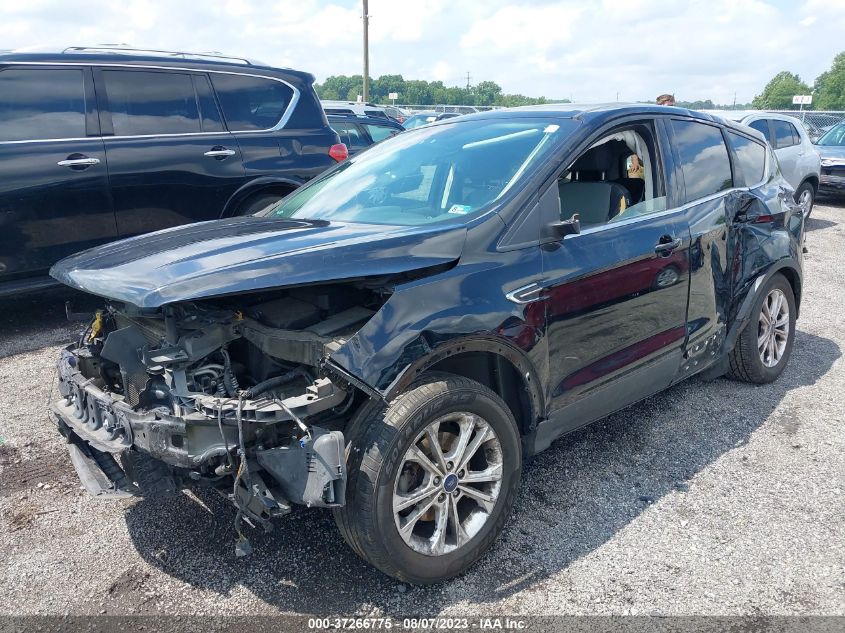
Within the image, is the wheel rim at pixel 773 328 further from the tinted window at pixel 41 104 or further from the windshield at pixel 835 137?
the windshield at pixel 835 137

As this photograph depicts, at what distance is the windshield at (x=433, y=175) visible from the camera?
122 inches

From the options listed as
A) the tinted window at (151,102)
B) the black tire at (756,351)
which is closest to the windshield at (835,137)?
the black tire at (756,351)

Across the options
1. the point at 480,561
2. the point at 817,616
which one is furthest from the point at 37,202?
the point at 817,616

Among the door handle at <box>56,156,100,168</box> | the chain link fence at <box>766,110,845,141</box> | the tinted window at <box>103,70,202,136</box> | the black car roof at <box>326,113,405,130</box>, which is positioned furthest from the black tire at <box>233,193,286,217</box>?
the chain link fence at <box>766,110,845,141</box>

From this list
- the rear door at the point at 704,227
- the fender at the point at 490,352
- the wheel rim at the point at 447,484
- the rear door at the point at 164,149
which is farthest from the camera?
the rear door at the point at 164,149

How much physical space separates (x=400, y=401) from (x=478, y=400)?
1.14 feet

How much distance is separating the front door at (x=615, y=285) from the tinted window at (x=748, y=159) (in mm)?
910

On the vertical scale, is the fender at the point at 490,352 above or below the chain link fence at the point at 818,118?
below

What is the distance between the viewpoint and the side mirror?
2.92 meters

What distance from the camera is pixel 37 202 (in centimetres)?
510

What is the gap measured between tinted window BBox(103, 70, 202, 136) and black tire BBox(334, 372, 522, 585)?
4.25m

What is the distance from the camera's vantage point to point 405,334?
95.8 inches

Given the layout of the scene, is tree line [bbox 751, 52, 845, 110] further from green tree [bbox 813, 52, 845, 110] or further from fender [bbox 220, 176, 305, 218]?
fender [bbox 220, 176, 305, 218]

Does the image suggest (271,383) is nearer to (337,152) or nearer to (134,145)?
(134,145)
